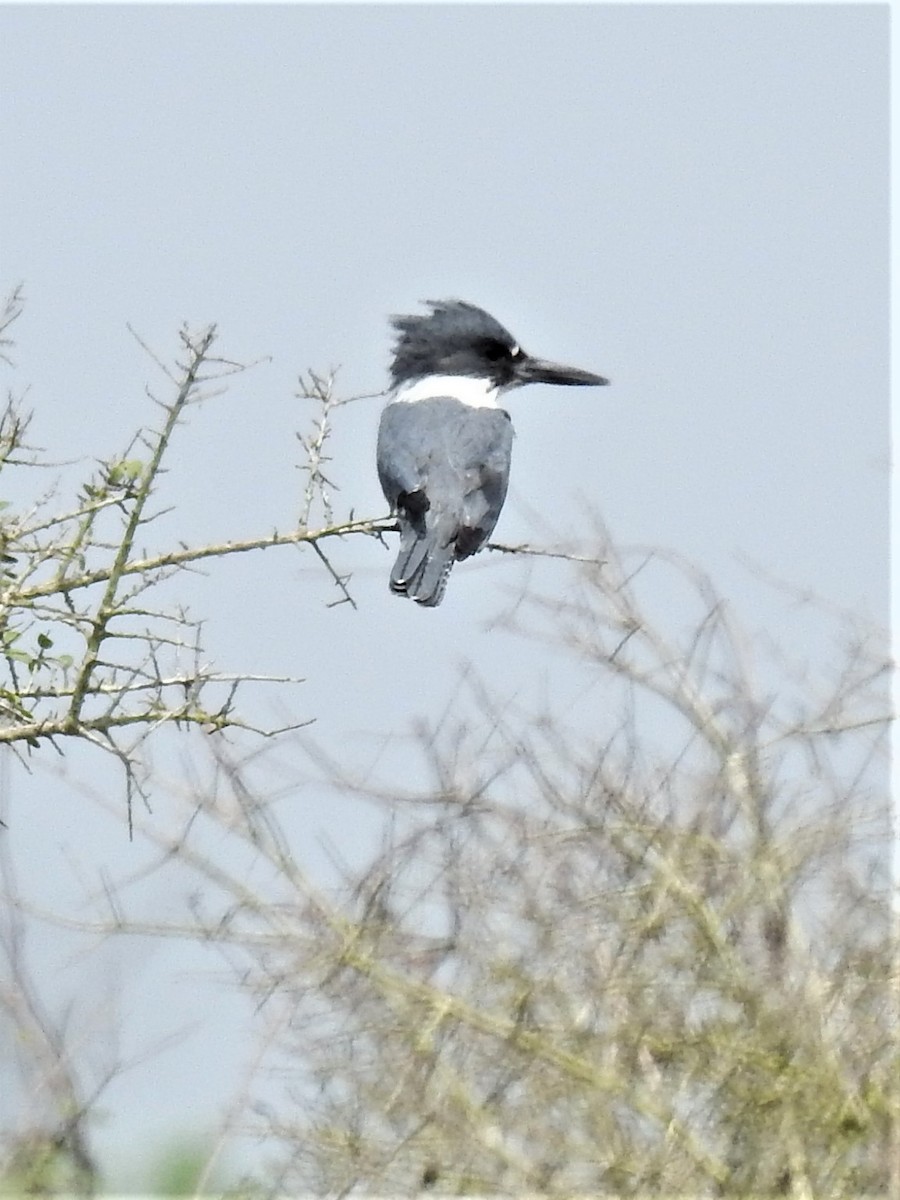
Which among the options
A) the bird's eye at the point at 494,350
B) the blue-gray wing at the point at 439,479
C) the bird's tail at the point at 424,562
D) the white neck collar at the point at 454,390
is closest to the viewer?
the bird's tail at the point at 424,562

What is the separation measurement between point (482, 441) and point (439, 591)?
1071 mm

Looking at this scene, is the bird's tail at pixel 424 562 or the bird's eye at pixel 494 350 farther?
the bird's eye at pixel 494 350

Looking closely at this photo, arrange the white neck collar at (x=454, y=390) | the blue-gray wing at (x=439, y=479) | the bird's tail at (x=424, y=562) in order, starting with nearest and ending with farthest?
the bird's tail at (x=424, y=562)
the blue-gray wing at (x=439, y=479)
the white neck collar at (x=454, y=390)

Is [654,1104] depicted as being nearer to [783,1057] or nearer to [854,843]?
[783,1057]

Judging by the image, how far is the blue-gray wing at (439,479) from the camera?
561 centimetres

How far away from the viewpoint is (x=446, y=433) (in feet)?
20.9

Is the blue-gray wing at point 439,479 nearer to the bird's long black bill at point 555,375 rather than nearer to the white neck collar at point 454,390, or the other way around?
the white neck collar at point 454,390

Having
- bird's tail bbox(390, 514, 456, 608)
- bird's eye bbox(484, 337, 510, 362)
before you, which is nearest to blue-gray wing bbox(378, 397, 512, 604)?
bird's tail bbox(390, 514, 456, 608)

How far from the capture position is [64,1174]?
401 cm

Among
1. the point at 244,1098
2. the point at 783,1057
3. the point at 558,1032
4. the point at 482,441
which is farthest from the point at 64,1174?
the point at 482,441

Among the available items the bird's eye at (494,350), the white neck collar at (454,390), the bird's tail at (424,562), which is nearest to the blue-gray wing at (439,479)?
the bird's tail at (424,562)

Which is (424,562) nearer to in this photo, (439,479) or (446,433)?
(439,479)

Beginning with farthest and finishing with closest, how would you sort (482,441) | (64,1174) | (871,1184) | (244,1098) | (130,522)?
1. (482,441)
2. (871,1184)
3. (244,1098)
4. (64,1174)
5. (130,522)

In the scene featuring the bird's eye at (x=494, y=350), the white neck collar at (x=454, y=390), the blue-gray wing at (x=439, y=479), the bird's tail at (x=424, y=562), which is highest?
the bird's eye at (x=494, y=350)
